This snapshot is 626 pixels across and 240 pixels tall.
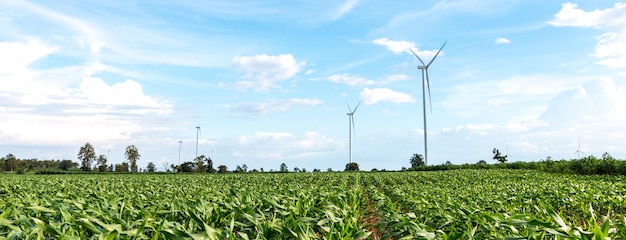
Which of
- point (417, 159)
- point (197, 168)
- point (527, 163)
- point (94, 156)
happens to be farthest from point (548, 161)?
point (94, 156)

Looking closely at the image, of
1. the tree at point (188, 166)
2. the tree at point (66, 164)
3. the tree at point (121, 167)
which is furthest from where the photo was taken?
the tree at point (66, 164)

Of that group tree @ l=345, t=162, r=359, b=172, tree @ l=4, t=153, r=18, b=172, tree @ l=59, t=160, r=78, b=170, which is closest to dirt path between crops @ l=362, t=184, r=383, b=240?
tree @ l=345, t=162, r=359, b=172

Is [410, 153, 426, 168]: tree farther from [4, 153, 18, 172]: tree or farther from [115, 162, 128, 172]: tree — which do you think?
[4, 153, 18, 172]: tree

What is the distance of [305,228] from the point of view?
3900 millimetres

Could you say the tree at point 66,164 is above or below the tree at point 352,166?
above

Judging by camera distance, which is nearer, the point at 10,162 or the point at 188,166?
the point at 188,166

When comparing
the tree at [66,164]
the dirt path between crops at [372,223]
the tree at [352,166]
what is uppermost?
the tree at [66,164]

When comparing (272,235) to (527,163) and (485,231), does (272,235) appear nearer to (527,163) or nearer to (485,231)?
(485,231)

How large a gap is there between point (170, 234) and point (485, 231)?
3.20m

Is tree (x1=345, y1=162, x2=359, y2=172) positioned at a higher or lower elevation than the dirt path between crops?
higher

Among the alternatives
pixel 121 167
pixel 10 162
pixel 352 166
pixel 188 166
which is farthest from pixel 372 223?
pixel 10 162

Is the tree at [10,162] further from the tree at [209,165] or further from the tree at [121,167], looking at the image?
the tree at [209,165]

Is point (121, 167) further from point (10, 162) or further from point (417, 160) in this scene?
point (417, 160)

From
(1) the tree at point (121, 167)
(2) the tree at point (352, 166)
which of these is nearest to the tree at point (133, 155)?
(1) the tree at point (121, 167)
